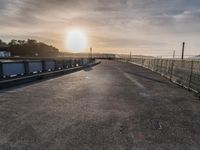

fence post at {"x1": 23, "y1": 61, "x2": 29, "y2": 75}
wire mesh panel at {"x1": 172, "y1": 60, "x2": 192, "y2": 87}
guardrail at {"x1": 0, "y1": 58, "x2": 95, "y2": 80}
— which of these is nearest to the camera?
wire mesh panel at {"x1": 172, "y1": 60, "x2": 192, "y2": 87}

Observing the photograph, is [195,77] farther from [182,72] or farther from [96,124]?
[96,124]

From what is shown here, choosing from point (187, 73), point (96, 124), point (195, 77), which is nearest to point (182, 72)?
point (187, 73)

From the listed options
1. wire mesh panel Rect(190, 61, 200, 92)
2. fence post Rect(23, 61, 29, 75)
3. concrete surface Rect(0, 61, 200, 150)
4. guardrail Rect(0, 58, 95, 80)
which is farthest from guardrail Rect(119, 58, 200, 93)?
fence post Rect(23, 61, 29, 75)

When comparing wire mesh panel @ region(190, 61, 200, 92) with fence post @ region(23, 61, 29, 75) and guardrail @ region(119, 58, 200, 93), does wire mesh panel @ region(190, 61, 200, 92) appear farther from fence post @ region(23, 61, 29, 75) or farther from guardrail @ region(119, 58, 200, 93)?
fence post @ region(23, 61, 29, 75)

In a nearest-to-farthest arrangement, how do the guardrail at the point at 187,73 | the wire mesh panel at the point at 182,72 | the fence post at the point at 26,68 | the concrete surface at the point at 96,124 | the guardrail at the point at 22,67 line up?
the concrete surface at the point at 96,124
the guardrail at the point at 187,73
the wire mesh panel at the point at 182,72
the guardrail at the point at 22,67
the fence post at the point at 26,68

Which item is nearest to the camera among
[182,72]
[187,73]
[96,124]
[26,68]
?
[96,124]

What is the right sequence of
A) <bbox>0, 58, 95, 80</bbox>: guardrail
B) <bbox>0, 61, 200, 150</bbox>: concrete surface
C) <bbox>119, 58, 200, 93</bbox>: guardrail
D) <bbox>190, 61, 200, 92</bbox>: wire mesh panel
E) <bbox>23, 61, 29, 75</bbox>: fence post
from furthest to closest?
<bbox>23, 61, 29, 75</bbox>: fence post < <bbox>0, 58, 95, 80</bbox>: guardrail < <bbox>119, 58, 200, 93</bbox>: guardrail < <bbox>190, 61, 200, 92</bbox>: wire mesh panel < <bbox>0, 61, 200, 150</bbox>: concrete surface

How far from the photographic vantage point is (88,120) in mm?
5660

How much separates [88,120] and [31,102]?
3.19m

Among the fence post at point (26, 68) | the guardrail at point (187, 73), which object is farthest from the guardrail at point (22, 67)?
the guardrail at point (187, 73)

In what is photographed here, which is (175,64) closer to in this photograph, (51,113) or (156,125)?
(156,125)

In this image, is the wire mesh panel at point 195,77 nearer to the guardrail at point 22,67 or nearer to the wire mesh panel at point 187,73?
the wire mesh panel at point 187,73

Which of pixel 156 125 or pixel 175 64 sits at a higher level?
pixel 175 64

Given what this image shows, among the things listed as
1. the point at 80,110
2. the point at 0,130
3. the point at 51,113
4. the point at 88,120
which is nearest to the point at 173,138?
the point at 88,120
